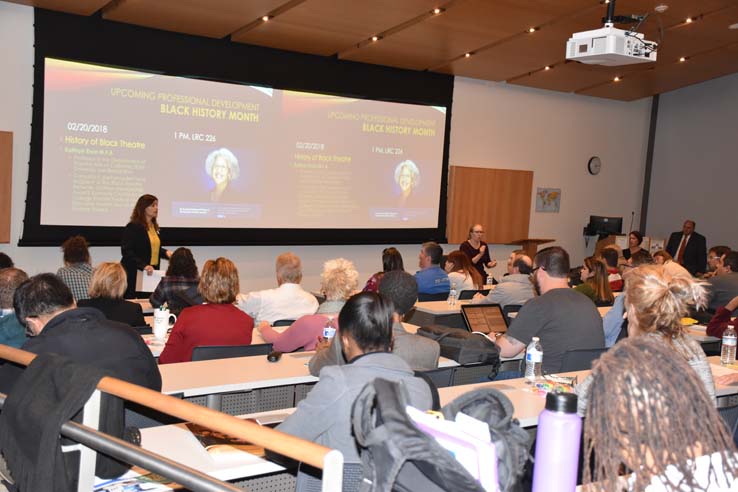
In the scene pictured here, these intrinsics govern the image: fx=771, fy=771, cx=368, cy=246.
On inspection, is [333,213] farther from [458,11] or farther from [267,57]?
[458,11]

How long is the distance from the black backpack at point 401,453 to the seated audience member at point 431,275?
6.21 m

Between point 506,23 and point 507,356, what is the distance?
623 cm

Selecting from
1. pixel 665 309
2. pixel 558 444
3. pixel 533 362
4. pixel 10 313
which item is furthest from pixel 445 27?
pixel 558 444

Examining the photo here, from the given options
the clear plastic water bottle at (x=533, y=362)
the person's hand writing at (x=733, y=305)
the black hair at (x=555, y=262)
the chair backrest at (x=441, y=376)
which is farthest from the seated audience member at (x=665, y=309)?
the person's hand writing at (x=733, y=305)

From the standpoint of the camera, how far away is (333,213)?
10.8 m

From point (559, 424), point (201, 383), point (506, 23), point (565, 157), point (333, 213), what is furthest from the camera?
point (565, 157)

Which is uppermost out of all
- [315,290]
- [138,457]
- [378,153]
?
[378,153]

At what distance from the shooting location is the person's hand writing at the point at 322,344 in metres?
4.05

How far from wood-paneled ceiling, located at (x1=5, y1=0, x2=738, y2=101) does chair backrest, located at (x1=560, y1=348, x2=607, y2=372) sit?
443cm

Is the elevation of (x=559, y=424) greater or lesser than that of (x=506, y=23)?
lesser

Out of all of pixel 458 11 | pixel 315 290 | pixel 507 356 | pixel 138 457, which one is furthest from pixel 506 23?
pixel 138 457

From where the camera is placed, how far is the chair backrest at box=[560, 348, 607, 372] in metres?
4.36

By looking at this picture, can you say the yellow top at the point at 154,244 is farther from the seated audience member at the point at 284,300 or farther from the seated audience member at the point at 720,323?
the seated audience member at the point at 720,323

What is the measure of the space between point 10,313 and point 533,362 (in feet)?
9.19
